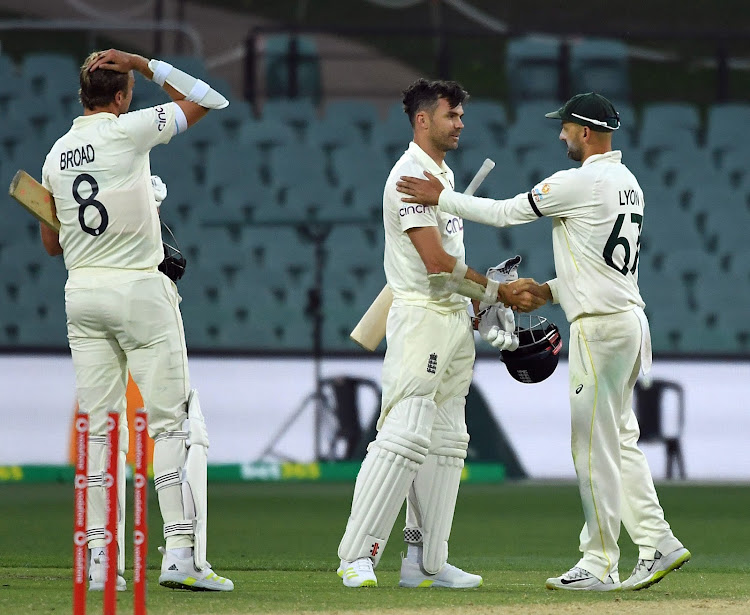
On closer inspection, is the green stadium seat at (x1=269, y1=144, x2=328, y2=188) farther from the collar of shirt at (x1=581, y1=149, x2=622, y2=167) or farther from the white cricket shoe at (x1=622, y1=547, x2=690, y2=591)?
the white cricket shoe at (x1=622, y1=547, x2=690, y2=591)

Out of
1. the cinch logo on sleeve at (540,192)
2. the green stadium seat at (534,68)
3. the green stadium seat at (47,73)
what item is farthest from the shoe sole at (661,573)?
the green stadium seat at (47,73)

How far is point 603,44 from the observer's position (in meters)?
12.7

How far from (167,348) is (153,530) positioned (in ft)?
8.91

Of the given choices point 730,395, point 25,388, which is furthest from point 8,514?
point 730,395

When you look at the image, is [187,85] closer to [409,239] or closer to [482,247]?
[409,239]

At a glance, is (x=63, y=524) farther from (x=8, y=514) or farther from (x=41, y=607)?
(x=41, y=607)

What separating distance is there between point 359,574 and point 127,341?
1183 mm

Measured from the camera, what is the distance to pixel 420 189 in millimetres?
5070

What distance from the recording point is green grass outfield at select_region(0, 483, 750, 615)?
4.58 meters

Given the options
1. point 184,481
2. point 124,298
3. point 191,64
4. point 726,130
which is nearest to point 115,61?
point 124,298

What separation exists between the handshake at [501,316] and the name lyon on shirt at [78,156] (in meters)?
1.53

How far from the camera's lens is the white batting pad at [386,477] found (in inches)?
197

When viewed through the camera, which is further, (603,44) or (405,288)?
(603,44)

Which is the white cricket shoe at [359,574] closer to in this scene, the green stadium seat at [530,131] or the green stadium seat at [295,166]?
the green stadium seat at [295,166]
